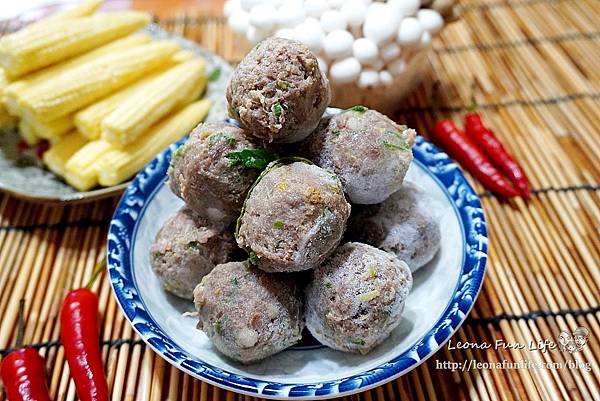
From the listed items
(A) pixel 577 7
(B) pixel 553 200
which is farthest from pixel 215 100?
(A) pixel 577 7

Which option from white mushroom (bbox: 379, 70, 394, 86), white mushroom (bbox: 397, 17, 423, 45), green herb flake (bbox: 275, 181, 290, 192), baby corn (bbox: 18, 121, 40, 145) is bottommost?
baby corn (bbox: 18, 121, 40, 145)

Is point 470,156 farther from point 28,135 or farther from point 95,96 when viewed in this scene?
point 28,135

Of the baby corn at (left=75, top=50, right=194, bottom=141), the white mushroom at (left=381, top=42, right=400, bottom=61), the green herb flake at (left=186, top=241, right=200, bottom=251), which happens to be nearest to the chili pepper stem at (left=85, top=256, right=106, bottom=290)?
the green herb flake at (left=186, top=241, right=200, bottom=251)

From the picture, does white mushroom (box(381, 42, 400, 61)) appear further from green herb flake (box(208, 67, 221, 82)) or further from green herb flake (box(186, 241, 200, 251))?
green herb flake (box(186, 241, 200, 251))

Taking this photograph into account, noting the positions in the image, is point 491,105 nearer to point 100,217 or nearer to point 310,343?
point 310,343

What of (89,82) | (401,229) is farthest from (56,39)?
(401,229)
